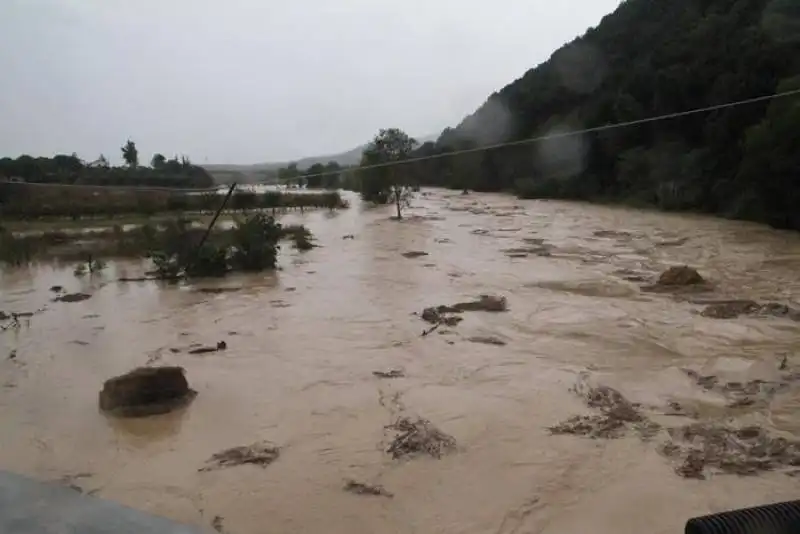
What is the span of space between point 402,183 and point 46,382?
74.5ft

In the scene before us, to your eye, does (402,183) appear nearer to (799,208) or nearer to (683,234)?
(683,234)

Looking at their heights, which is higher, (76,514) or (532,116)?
(532,116)

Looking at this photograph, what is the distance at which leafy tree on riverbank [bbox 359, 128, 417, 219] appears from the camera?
2439 cm

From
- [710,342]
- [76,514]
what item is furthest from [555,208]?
[76,514]

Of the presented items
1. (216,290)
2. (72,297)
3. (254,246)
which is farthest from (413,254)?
(72,297)

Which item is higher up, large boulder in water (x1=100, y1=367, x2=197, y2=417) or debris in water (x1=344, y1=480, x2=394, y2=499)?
large boulder in water (x1=100, y1=367, x2=197, y2=417)

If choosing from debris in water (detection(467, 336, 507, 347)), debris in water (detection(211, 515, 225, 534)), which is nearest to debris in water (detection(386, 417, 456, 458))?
debris in water (detection(211, 515, 225, 534))

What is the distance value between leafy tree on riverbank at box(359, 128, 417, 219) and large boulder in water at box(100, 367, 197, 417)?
17.0m

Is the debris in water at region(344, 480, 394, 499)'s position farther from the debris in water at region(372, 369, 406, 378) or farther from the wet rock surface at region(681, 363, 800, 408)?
the wet rock surface at region(681, 363, 800, 408)

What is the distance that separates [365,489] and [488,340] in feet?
11.1

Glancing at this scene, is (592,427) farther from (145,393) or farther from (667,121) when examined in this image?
(667,121)

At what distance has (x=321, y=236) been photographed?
18875 millimetres

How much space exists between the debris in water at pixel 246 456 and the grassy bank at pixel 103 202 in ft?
46.4

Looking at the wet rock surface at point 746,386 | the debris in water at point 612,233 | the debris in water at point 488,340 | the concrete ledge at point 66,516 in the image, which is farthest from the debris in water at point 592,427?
the debris in water at point 612,233
